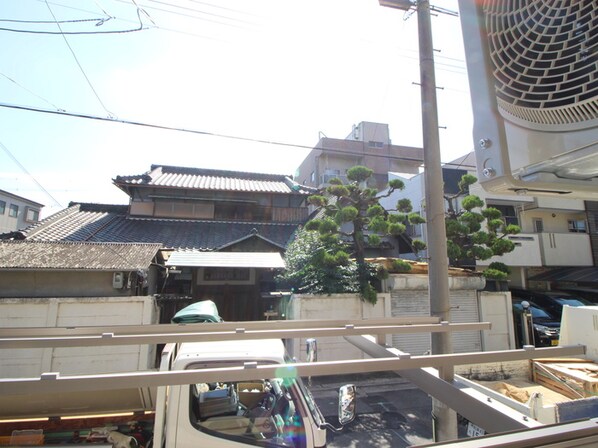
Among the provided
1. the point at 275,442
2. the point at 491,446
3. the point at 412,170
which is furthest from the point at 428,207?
the point at 412,170

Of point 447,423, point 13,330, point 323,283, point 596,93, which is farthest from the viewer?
point 323,283

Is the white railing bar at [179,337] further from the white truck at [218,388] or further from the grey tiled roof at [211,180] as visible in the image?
the grey tiled roof at [211,180]

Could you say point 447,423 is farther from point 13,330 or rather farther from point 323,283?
point 323,283

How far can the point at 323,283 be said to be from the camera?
8359 mm

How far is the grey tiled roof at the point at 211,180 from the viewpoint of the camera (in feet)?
44.7

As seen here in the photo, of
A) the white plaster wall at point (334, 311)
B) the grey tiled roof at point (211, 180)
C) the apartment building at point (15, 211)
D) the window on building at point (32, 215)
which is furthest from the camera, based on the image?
the window on building at point (32, 215)

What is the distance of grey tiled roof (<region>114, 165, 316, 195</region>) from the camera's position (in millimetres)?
13609

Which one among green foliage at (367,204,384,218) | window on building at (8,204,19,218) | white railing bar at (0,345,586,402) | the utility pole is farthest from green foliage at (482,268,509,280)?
window on building at (8,204,19,218)

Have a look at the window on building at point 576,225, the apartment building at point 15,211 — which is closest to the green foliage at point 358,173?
the window on building at point 576,225

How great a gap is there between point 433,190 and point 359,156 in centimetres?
2244

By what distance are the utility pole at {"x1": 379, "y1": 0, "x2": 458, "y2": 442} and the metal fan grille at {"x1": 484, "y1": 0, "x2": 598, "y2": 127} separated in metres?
3.24

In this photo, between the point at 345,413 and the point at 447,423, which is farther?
the point at 447,423

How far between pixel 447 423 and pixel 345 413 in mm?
1879

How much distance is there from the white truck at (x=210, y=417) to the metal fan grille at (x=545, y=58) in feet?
6.73
